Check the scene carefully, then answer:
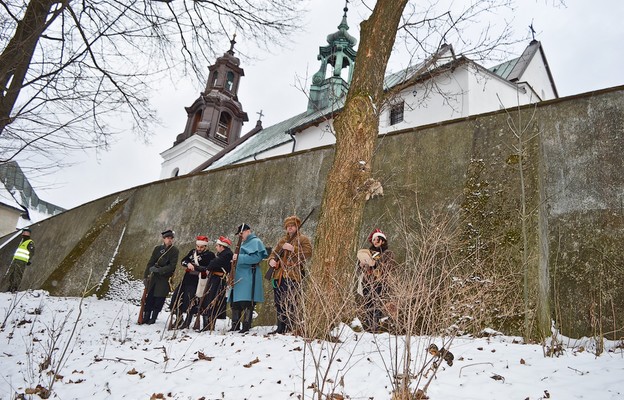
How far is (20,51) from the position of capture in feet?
19.3

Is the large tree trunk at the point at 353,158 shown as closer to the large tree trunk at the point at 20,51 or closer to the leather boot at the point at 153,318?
the leather boot at the point at 153,318

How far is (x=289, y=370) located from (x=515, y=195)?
436cm

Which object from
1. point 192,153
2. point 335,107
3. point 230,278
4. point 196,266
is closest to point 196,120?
point 192,153

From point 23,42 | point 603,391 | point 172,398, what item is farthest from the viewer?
point 23,42

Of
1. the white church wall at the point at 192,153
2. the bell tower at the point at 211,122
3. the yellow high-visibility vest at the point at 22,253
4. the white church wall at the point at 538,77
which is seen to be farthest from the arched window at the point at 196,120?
the white church wall at the point at 538,77

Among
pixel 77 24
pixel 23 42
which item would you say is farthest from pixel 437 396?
pixel 77 24

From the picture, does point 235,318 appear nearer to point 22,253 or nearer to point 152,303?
point 152,303

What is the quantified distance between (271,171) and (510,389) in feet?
25.7

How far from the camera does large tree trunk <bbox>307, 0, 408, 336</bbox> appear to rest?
191 inches

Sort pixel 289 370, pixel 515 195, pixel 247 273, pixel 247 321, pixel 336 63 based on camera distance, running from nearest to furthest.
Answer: pixel 289 370
pixel 247 321
pixel 247 273
pixel 515 195
pixel 336 63

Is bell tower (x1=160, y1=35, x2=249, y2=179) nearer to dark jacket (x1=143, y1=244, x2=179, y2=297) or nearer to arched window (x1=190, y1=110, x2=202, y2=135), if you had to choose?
arched window (x1=190, y1=110, x2=202, y2=135)

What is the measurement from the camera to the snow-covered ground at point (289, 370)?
3076 mm

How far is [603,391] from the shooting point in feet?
9.41

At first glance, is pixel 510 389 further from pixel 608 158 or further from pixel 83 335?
pixel 83 335
